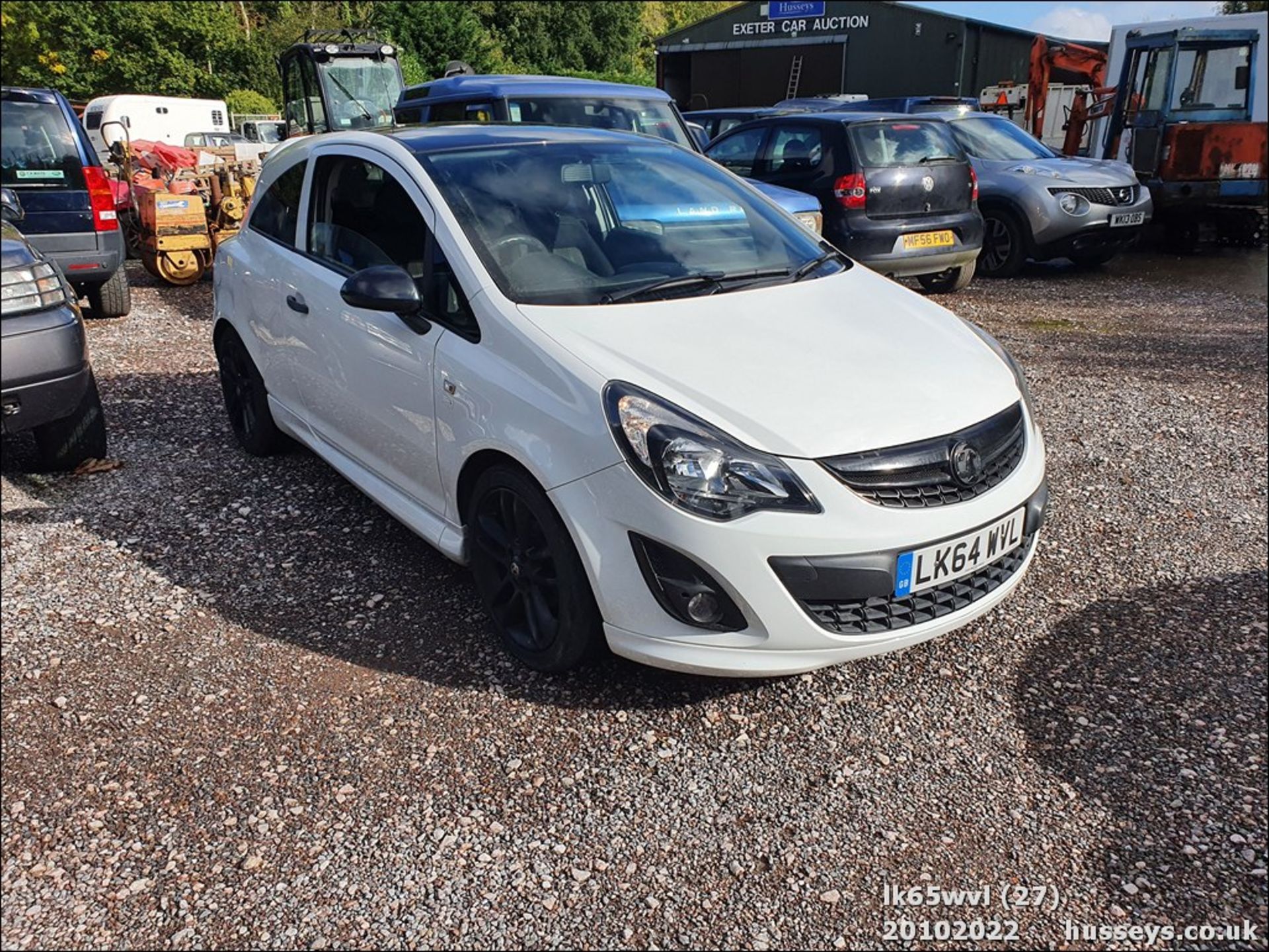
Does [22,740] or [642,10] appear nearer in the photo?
[22,740]

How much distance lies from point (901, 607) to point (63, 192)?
25.3ft

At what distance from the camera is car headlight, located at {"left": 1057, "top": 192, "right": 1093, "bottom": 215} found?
33.4ft

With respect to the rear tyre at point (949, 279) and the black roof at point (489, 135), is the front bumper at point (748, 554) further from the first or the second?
the rear tyre at point (949, 279)

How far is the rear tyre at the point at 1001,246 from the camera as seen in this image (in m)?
10.5

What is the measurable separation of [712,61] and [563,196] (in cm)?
3365

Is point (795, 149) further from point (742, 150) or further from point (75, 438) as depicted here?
point (75, 438)

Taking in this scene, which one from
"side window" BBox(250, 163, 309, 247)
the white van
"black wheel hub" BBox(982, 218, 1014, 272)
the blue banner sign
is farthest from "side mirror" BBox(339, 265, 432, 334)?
the blue banner sign

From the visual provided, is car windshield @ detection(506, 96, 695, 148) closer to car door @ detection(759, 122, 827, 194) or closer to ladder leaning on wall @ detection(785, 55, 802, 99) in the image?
car door @ detection(759, 122, 827, 194)

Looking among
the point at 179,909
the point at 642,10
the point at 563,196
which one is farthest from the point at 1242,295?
the point at 642,10

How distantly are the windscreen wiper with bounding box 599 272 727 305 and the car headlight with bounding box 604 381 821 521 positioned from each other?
72cm

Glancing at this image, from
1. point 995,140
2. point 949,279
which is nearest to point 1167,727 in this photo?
point 949,279

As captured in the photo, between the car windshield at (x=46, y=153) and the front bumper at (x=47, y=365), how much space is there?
5230mm

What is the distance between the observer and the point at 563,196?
3.56m

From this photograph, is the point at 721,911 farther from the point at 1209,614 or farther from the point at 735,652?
the point at 1209,614
